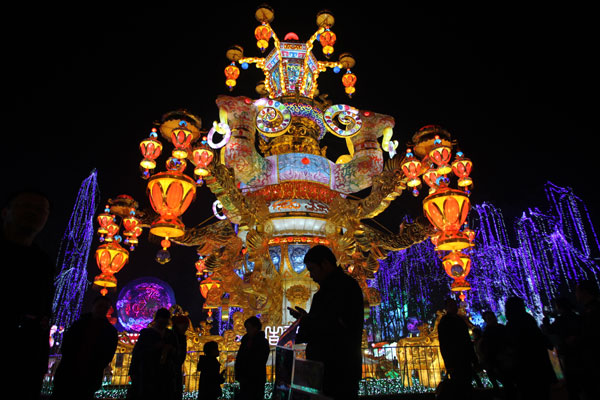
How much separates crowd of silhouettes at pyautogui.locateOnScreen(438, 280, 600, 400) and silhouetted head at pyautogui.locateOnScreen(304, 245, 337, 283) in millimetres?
2474

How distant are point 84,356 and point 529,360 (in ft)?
14.2

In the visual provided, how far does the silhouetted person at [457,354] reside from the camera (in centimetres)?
437

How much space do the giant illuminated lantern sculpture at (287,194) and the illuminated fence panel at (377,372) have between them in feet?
4.06

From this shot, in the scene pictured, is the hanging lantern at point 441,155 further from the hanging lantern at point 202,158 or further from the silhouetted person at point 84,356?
the silhouetted person at point 84,356

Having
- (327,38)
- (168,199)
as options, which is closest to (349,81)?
(327,38)

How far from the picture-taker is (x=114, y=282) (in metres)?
9.54

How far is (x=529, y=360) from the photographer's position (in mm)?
3527

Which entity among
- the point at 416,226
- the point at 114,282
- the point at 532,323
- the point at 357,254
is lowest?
the point at 532,323

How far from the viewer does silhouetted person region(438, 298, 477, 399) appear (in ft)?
14.3

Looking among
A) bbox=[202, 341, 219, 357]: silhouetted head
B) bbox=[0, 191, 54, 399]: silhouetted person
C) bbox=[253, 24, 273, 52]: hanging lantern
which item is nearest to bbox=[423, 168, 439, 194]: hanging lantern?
bbox=[202, 341, 219, 357]: silhouetted head

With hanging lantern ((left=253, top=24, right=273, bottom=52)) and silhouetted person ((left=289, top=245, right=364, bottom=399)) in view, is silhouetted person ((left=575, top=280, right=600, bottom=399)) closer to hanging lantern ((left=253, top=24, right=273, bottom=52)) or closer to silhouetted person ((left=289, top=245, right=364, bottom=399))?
silhouetted person ((left=289, top=245, right=364, bottom=399))

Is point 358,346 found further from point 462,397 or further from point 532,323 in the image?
point 462,397

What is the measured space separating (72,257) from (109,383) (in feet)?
49.2

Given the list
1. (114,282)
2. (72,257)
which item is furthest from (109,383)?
(72,257)
